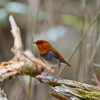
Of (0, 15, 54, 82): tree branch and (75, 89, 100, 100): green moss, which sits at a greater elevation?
(0, 15, 54, 82): tree branch

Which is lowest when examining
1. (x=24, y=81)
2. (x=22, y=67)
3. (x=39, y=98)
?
(x=39, y=98)

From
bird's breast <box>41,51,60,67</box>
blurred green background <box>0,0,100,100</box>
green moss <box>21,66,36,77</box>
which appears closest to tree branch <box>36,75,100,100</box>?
bird's breast <box>41,51,60,67</box>

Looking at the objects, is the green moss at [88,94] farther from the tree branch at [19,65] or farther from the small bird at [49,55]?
the tree branch at [19,65]

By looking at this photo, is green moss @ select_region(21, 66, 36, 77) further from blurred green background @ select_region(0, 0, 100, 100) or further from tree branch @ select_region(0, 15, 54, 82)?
blurred green background @ select_region(0, 0, 100, 100)

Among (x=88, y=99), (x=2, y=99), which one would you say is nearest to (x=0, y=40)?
(x=2, y=99)

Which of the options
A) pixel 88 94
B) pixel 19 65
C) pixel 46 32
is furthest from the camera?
pixel 46 32

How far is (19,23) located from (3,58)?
4.39 feet

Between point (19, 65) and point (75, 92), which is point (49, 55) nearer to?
point (19, 65)

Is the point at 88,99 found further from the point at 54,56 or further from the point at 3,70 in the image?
the point at 3,70

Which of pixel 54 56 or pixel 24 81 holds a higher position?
pixel 54 56

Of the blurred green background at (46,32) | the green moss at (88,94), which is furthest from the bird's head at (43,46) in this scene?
the blurred green background at (46,32)

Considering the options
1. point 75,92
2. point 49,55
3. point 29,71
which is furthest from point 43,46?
point 75,92

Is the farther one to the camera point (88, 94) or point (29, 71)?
point (29, 71)

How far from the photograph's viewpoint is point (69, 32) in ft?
20.0
